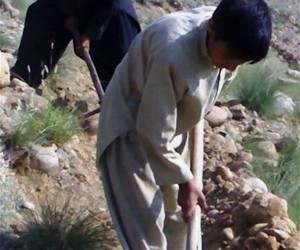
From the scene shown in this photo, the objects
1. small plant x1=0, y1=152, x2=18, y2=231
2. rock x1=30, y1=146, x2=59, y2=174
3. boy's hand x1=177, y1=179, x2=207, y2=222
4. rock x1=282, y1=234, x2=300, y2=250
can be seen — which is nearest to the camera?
boy's hand x1=177, y1=179, x2=207, y2=222

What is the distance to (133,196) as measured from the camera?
4270mm

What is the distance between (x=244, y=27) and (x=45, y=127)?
2.23 metres

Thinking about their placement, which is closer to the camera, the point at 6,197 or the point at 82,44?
the point at 6,197

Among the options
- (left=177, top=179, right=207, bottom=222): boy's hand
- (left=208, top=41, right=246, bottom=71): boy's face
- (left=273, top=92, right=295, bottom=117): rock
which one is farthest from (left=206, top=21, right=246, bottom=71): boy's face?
(left=273, top=92, right=295, bottom=117): rock

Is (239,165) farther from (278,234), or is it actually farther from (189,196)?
(189,196)

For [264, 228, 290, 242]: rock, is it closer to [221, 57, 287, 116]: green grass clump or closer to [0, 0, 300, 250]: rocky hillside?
[0, 0, 300, 250]: rocky hillside

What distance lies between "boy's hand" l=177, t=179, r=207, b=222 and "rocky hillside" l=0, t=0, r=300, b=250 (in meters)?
0.90

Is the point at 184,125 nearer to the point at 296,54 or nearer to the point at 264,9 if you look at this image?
the point at 264,9

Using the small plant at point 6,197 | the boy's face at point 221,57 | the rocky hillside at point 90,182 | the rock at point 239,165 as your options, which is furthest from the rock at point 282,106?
the boy's face at point 221,57

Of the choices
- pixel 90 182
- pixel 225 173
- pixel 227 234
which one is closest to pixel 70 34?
pixel 90 182

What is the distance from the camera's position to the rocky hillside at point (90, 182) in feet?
16.9

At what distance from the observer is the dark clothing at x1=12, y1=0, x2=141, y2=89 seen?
5.89 m

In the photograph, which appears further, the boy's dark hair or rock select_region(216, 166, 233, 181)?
rock select_region(216, 166, 233, 181)

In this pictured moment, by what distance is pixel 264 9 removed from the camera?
3.81 metres
